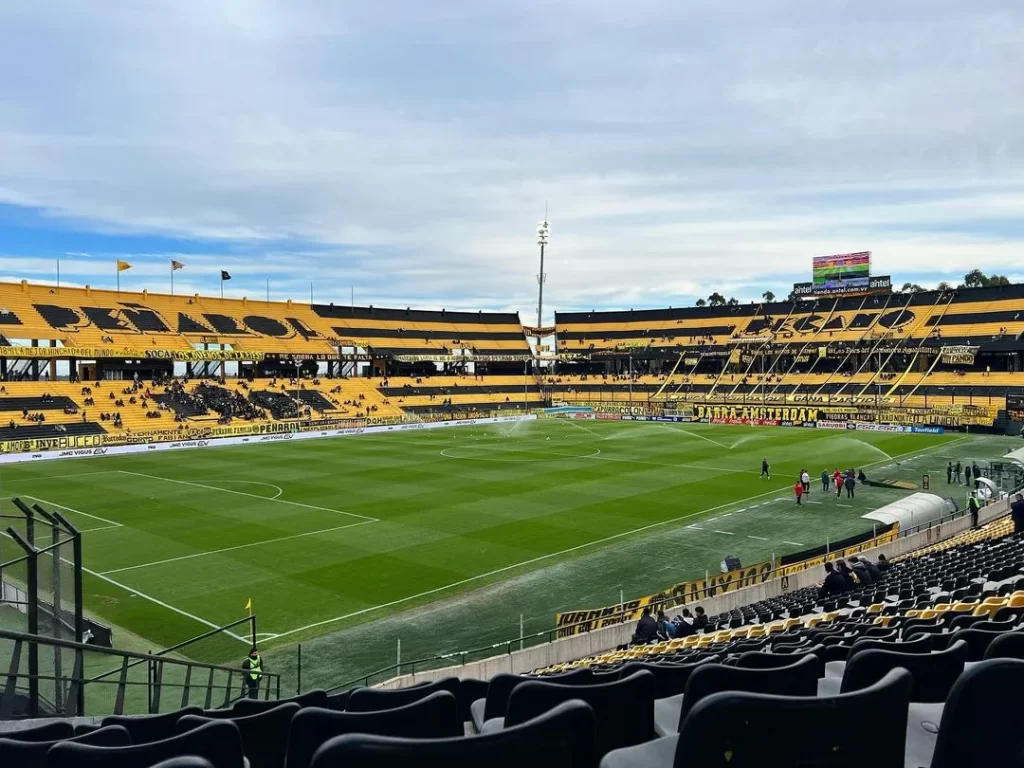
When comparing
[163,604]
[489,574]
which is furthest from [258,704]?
[489,574]

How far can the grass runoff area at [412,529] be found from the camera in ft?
67.5

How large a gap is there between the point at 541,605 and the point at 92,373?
71276mm

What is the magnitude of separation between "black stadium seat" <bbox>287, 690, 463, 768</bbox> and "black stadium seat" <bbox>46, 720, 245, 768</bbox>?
0.24 m

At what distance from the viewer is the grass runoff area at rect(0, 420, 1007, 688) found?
20578 millimetres

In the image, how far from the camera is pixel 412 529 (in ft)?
101

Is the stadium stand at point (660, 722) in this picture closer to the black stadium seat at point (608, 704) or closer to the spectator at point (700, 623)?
the black stadium seat at point (608, 704)

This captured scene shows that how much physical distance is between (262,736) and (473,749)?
3.02m

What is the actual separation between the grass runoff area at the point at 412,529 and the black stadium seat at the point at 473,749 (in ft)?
53.9

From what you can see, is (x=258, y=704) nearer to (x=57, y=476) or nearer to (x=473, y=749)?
(x=473, y=749)

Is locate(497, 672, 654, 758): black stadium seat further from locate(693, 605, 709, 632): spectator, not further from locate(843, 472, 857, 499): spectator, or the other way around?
locate(843, 472, 857, 499): spectator

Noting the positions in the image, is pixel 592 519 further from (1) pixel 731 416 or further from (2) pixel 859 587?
(1) pixel 731 416

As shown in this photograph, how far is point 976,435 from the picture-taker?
64125mm

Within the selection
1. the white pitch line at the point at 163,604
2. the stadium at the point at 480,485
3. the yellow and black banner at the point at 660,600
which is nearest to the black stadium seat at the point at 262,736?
the stadium at the point at 480,485

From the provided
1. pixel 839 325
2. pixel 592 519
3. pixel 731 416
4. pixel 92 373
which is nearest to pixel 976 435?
pixel 731 416
